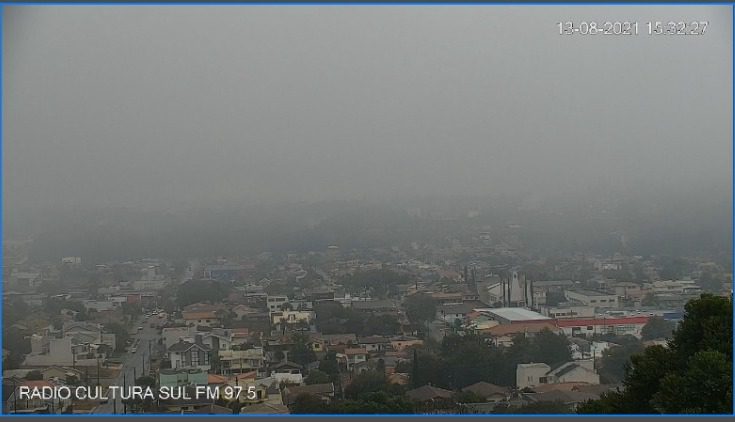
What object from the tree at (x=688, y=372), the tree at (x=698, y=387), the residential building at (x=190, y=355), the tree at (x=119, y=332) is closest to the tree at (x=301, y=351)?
the residential building at (x=190, y=355)

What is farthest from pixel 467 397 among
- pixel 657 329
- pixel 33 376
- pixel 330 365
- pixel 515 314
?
pixel 33 376

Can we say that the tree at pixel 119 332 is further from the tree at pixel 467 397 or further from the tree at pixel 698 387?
the tree at pixel 698 387

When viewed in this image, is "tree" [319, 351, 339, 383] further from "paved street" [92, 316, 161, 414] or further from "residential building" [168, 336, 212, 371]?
"paved street" [92, 316, 161, 414]

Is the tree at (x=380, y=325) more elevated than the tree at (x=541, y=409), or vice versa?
the tree at (x=380, y=325)

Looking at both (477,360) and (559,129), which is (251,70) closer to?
(559,129)

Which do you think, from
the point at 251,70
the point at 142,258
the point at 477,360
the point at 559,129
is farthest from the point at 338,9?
the point at 477,360

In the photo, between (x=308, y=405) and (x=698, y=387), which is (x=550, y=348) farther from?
(x=308, y=405)

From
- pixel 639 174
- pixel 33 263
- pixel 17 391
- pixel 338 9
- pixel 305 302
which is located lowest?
pixel 17 391

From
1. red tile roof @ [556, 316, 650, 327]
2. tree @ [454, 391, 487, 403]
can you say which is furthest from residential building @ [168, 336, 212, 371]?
red tile roof @ [556, 316, 650, 327]
